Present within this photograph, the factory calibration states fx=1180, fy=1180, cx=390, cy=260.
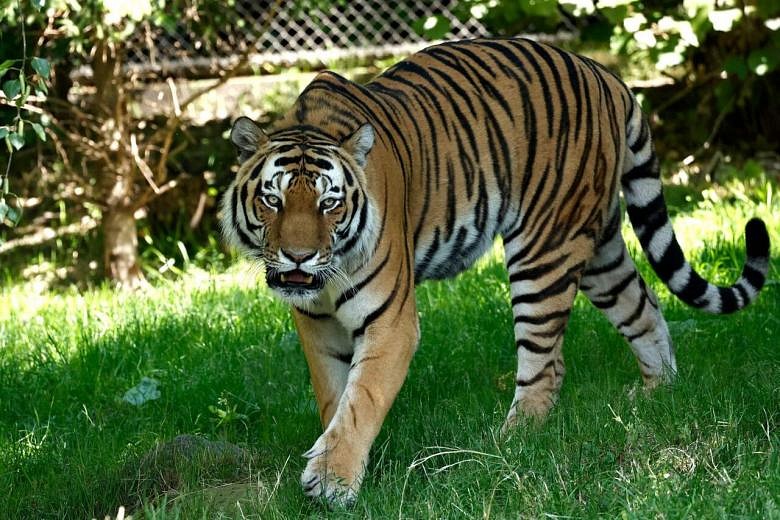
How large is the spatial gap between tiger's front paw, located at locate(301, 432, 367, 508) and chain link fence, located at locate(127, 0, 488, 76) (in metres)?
6.33

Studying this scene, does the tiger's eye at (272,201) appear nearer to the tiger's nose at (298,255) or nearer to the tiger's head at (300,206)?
the tiger's head at (300,206)

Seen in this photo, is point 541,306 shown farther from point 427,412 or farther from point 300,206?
point 300,206

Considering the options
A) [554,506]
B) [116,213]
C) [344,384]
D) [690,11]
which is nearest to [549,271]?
[344,384]

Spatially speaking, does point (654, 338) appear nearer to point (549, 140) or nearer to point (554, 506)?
point (549, 140)

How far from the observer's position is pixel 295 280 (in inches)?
160

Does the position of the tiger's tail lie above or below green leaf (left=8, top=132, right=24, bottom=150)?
below

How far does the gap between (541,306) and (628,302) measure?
1.93 ft

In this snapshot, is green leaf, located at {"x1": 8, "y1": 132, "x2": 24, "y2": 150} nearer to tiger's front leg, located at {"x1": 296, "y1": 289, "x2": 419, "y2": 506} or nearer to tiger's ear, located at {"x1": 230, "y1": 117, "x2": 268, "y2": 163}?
tiger's ear, located at {"x1": 230, "y1": 117, "x2": 268, "y2": 163}

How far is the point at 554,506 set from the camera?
136 inches

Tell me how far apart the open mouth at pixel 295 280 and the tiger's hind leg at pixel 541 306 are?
1217 millimetres

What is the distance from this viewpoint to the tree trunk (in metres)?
9.54

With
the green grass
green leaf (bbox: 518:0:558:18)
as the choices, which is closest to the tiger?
the green grass

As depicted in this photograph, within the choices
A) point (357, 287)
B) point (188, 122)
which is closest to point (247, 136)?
point (357, 287)

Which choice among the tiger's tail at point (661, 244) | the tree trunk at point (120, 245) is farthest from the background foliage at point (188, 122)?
the tiger's tail at point (661, 244)
